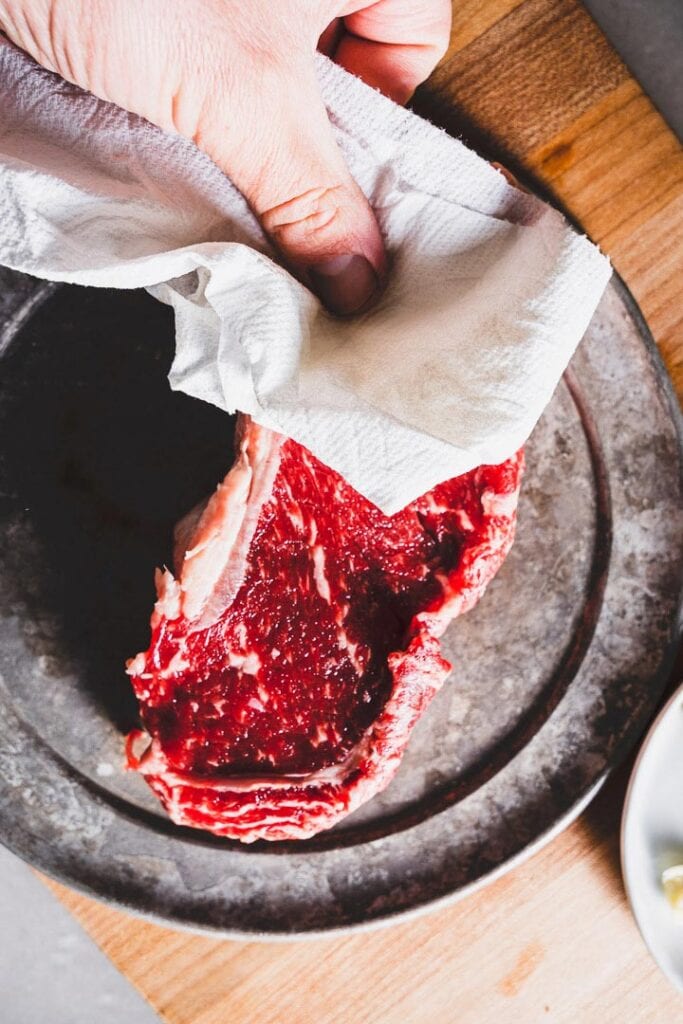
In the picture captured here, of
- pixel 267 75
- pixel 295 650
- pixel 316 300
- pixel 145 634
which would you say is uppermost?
pixel 267 75

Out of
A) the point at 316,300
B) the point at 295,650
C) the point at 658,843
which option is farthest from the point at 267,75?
the point at 658,843

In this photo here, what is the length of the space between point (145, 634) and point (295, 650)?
9.6 inches

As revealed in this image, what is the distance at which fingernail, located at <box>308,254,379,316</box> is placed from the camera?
106 centimetres

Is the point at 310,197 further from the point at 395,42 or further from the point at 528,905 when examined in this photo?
the point at 528,905

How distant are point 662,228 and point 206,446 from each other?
687mm

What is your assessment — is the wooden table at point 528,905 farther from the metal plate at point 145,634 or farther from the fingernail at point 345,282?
the fingernail at point 345,282

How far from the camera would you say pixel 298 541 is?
1132mm

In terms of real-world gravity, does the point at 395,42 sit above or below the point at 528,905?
above

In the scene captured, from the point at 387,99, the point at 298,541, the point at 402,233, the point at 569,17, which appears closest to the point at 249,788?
the point at 298,541

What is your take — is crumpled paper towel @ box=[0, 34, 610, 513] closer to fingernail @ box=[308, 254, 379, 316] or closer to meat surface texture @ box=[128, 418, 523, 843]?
fingernail @ box=[308, 254, 379, 316]

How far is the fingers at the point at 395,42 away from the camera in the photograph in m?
1.07

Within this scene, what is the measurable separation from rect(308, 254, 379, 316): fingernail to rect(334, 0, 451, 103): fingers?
26 cm

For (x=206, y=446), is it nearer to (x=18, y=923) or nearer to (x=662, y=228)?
(x=662, y=228)

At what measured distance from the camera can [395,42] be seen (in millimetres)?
1111
